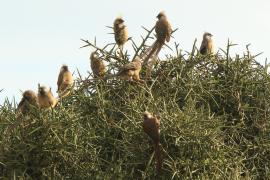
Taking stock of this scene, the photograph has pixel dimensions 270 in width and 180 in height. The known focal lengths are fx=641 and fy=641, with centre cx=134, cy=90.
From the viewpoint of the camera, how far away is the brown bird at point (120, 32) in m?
6.80

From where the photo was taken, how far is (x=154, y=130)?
4.89m

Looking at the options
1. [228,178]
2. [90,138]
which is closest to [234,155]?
[228,178]

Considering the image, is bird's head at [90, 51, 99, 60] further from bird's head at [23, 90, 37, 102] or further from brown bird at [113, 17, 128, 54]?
bird's head at [23, 90, 37, 102]

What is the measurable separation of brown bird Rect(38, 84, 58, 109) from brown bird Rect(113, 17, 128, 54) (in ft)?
3.83

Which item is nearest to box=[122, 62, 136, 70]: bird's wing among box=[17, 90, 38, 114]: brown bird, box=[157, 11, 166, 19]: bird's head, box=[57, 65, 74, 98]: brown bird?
box=[17, 90, 38, 114]: brown bird

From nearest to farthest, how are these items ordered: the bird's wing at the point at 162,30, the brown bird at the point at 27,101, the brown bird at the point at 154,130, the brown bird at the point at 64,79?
the brown bird at the point at 154,130 → the brown bird at the point at 27,101 → the bird's wing at the point at 162,30 → the brown bird at the point at 64,79

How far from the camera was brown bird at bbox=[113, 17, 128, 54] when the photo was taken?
680 centimetres

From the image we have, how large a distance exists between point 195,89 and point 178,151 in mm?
855

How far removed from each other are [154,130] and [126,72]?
2.94 ft

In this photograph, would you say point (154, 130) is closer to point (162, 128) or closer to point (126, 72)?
point (162, 128)

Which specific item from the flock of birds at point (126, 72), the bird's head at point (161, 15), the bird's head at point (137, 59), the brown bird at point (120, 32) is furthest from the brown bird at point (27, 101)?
the bird's head at point (161, 15)

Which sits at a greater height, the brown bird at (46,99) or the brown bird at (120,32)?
the brown bird at (120,32)

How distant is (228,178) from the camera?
5.18 m

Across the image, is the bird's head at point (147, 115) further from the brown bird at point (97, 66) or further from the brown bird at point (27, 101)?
the brown bird at point (97, 66)
